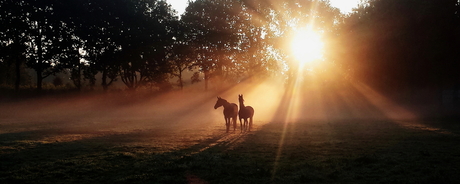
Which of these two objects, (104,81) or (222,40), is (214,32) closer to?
(222,40)

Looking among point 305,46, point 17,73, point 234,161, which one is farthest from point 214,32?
point 234,161

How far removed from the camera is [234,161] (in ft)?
35.9

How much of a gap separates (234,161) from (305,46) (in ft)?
135

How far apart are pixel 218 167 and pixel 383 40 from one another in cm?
2817

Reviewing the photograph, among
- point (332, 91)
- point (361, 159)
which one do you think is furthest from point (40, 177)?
point (332, 91)

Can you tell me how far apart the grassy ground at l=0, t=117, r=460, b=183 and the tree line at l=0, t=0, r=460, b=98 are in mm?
20320

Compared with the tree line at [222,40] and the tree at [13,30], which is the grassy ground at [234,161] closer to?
the tree line at [222,40]

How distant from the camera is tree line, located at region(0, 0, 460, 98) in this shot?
33188mm

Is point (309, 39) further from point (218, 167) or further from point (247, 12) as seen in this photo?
point (218, 167)

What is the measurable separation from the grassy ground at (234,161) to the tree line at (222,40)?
66.7 ft

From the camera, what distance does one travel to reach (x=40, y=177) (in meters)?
8.95

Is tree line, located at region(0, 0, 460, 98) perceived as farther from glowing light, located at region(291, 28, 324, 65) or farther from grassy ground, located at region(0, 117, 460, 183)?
grassy ground, located at region(0, 117, 460, 183)

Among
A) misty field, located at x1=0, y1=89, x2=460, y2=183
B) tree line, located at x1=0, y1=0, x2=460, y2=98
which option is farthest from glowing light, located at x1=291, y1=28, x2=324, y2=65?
misty field, located at x1=0, y1=89, x2=460, y2=183

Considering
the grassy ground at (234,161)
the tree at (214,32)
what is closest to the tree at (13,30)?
the tree at (214,32)
